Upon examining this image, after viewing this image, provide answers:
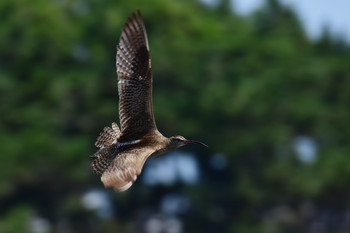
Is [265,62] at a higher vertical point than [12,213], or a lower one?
higher

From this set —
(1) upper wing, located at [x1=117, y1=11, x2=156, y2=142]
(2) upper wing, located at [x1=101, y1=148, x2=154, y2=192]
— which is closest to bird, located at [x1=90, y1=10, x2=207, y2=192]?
(1) upper wing, located at [x1=117, y1=11, x2=156, y2=142]

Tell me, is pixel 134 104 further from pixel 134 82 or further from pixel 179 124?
pixel 179 124

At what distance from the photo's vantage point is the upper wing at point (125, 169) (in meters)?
8.39

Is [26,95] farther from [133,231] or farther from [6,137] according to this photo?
[133,231]

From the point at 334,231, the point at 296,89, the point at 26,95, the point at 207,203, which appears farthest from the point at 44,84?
the point at 334,231

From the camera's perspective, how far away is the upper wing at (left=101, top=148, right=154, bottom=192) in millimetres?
8391

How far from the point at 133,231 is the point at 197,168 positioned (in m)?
2.53

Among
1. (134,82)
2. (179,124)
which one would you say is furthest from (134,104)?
(179,124)

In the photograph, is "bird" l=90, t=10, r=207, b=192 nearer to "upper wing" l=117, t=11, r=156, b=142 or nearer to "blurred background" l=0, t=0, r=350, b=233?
"upper wing" l=117, t=11, r=156, b=142

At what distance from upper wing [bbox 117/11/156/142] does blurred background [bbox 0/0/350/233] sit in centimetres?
1489

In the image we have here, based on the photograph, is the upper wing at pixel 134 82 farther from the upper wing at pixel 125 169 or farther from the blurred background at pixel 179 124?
the blurred background at pixel 179 124

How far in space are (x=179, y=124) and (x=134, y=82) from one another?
16213 mm

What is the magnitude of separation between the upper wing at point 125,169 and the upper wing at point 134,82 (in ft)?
1.07

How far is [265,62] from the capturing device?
29.3 meters
